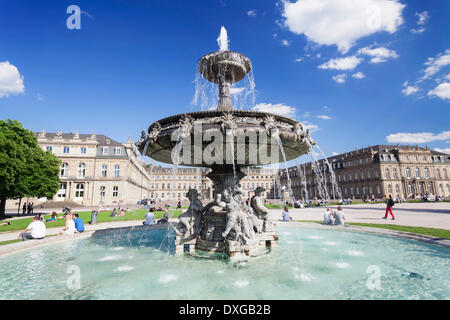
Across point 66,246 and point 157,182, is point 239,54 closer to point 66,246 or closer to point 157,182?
point 66,246

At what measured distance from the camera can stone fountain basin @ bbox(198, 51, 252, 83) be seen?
7375 mm

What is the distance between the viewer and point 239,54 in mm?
7441

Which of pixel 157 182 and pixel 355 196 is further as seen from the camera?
pixel 157 182

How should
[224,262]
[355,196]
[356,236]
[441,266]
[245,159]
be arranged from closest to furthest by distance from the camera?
[441,266], [224,262], [245,159], [356,236], [355,196]

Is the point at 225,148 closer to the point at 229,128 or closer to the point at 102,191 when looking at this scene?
the point at 229,128

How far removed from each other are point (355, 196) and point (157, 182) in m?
81.1

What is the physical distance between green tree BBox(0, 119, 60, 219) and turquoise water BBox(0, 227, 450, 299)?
21.1m

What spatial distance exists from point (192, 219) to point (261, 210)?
2.29 m

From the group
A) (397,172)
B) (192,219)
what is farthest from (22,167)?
(397,172)

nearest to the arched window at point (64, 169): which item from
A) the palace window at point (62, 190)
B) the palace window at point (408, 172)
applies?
the palace window at point (62, 190)

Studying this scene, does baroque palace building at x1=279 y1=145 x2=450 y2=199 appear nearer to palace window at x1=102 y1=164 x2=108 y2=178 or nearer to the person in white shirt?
palace window at x1=102 y1=164 x2=108 y2=178

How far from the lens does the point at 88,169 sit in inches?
1902

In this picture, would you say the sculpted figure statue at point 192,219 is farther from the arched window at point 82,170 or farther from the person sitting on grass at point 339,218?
the arched window at point 82,170
